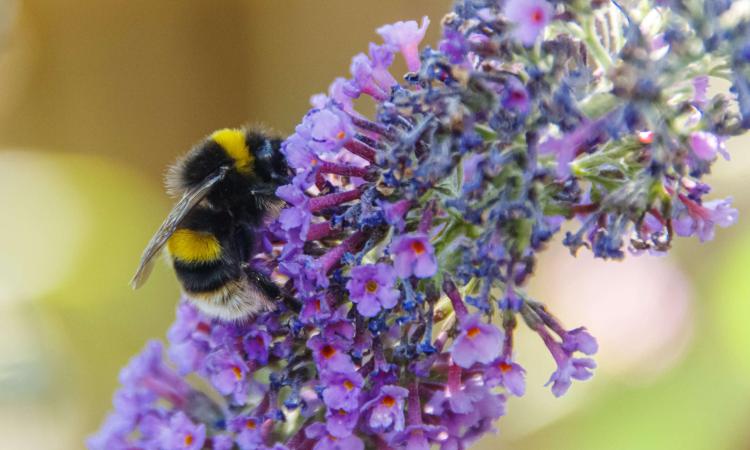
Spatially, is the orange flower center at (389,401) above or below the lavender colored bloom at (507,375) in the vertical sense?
above

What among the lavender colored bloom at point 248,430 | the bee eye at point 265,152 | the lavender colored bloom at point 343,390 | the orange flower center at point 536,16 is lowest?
the lavender colored bloom at point 248,430

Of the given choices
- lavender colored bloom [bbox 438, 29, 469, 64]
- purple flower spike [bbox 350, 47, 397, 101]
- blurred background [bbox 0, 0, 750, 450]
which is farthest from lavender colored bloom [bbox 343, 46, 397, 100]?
blurred background [bbox 0, 0, 750, 450]

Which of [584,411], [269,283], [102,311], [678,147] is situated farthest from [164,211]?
[678,147]

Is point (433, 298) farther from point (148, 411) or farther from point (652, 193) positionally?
point (148, 411)

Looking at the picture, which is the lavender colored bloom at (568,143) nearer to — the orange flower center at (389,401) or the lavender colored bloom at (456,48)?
the lavender colored bloom at (456,48)

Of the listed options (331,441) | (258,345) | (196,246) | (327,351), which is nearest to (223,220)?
(196,246)

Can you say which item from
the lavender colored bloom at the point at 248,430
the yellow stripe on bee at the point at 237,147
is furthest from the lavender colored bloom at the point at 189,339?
the yellow stripe on bee at the point at 237,147

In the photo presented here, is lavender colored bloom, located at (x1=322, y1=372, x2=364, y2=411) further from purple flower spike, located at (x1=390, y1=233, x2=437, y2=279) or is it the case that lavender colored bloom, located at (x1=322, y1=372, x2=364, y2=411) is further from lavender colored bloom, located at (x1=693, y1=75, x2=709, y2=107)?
lavender colored bloom, located at (x1=693, y1=75, x2=709, y2=107)
